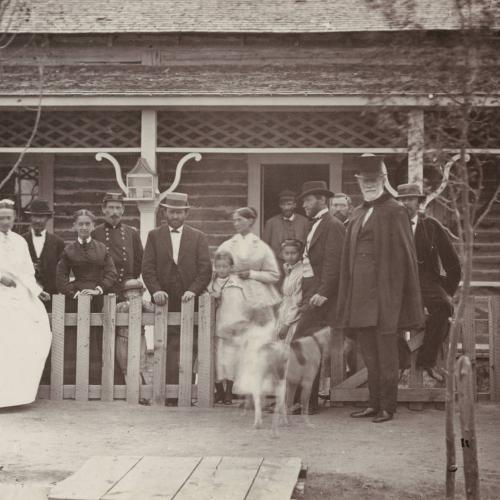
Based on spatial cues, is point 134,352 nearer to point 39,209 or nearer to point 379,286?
point 39,209

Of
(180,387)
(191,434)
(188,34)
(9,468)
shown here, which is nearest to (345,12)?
(188,34)

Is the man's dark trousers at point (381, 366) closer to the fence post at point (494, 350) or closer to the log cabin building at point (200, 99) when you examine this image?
the fence post at point (494, 350)

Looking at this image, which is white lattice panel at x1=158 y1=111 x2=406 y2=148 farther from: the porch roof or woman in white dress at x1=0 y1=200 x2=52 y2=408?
woman in white dress at x1=0 y1=200 x2=52 y2=408

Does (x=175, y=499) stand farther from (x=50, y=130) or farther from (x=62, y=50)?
(x=62, y=50)

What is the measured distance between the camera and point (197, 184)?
A: 52.0 feet

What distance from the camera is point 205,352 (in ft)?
29.1

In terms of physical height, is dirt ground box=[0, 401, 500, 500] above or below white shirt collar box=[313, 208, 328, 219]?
below

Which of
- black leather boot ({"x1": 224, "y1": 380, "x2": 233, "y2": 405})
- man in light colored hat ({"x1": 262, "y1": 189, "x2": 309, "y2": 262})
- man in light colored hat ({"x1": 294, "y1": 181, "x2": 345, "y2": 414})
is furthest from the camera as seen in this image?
man in light colored hat ({"x1": 262, "y1": 189, "x2": 309, "y2": 262})

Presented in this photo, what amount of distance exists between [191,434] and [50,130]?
7.82 meters

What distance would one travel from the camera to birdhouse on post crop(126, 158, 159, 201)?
43.1 feet

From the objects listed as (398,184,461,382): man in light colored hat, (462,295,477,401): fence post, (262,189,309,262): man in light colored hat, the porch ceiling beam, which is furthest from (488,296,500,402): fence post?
the porch ceiling beam

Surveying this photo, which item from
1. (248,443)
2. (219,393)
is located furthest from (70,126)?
(248,443)

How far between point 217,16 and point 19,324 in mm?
8875

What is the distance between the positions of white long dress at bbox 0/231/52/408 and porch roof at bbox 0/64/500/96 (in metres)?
4.82
